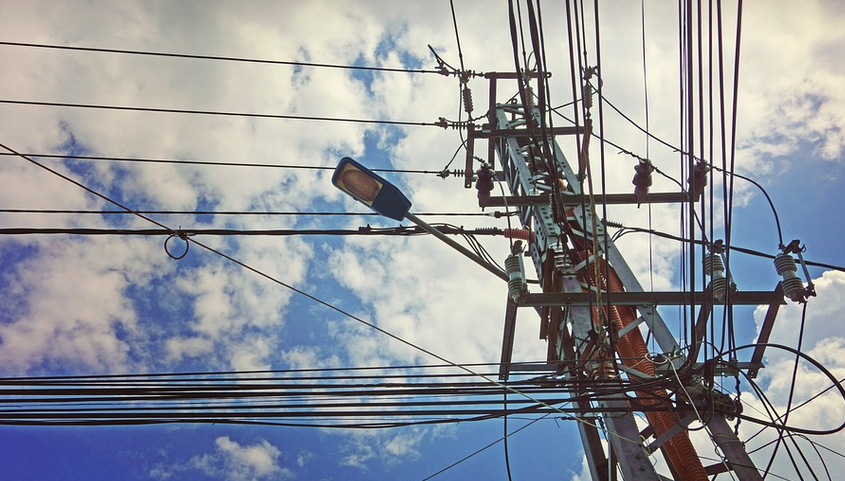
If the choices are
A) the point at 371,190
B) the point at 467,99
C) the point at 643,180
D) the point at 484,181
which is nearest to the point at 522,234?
the point at 484,181

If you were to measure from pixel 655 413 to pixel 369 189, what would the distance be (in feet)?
8.80

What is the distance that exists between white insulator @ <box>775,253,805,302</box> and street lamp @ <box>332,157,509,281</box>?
275 centimetres

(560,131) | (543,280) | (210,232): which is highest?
(560,131)

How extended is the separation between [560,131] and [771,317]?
374cm

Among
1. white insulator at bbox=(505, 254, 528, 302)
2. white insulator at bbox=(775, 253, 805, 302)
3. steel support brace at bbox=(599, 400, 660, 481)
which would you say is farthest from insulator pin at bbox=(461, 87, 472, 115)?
steel support brace at bbox=(599, 400, 660, 481)

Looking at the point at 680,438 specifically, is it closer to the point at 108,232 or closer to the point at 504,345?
the point at 504,345

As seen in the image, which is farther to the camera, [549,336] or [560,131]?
[560,131]

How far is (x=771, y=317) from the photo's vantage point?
4191 mm

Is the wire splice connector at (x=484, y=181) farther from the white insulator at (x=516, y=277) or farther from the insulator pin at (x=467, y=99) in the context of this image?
the insulator pin at (x=467, y=99)

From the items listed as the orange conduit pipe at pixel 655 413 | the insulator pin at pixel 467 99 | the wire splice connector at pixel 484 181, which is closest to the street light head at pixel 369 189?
the orange conduit pipe at pixel 655 413

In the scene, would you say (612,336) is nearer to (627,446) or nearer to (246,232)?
(627,446)

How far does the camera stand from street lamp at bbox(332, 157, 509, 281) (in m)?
3.77

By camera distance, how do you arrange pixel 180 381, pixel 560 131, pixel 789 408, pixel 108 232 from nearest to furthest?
pixel 789 408 → pixel 180 381 → pixel 108 232 → pixel 560 131

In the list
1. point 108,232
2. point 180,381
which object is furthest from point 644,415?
point 108,232
